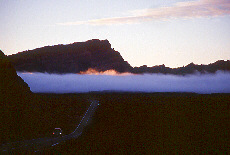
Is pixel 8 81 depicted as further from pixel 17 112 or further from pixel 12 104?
pixel 17 112

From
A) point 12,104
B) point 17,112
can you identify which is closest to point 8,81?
point 12,104

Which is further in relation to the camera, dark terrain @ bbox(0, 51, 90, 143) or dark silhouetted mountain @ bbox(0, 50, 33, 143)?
dark terrain @ bbox(0, 51, 90, 143)

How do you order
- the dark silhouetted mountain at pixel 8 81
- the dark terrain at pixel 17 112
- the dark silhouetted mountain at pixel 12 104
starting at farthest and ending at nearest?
the dark silhouetted mountain at pixel 8 81 → the dark terrain at pixel 17 112 → the dark silhouetted mountain at pixel 12 104

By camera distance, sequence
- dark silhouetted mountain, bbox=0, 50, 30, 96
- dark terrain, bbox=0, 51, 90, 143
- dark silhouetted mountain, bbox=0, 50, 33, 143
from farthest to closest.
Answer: dark silhouetted mountain, bbox=0, 50, 30, 96 < dark terrain, bbox=0, 51, 90, 143 < dark silhouetted mountain, bbox=0, 50, 33, 143

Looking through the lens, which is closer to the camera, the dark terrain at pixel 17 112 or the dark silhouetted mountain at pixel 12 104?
the dark silhouetted mountain at pixel 12 104

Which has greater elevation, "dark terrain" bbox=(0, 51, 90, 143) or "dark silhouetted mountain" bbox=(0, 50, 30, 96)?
"dark silhouetted mountain" bbox=(0, 50, 30, 96)

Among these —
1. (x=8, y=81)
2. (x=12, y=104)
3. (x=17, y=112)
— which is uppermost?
(x=8, y=81)

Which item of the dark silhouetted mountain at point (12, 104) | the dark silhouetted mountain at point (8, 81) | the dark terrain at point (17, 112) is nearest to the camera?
the dark silhouetted mountain at point (12, 104)

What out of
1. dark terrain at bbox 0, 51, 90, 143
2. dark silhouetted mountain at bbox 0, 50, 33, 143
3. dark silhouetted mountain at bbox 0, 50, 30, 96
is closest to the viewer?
dark silhouetted mountain at bbox 0, 50, 33, 143

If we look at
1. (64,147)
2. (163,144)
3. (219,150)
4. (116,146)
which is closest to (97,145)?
(116,146)

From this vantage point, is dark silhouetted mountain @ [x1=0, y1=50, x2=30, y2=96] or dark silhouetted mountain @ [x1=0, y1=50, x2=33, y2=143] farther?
dark silhouetted mountain @ [x1=0, y1=50, x2=30, y2=96]

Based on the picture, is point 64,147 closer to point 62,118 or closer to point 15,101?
point 15,101

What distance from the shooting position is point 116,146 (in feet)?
220

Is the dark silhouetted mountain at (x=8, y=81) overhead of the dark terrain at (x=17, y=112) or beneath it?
overhead
